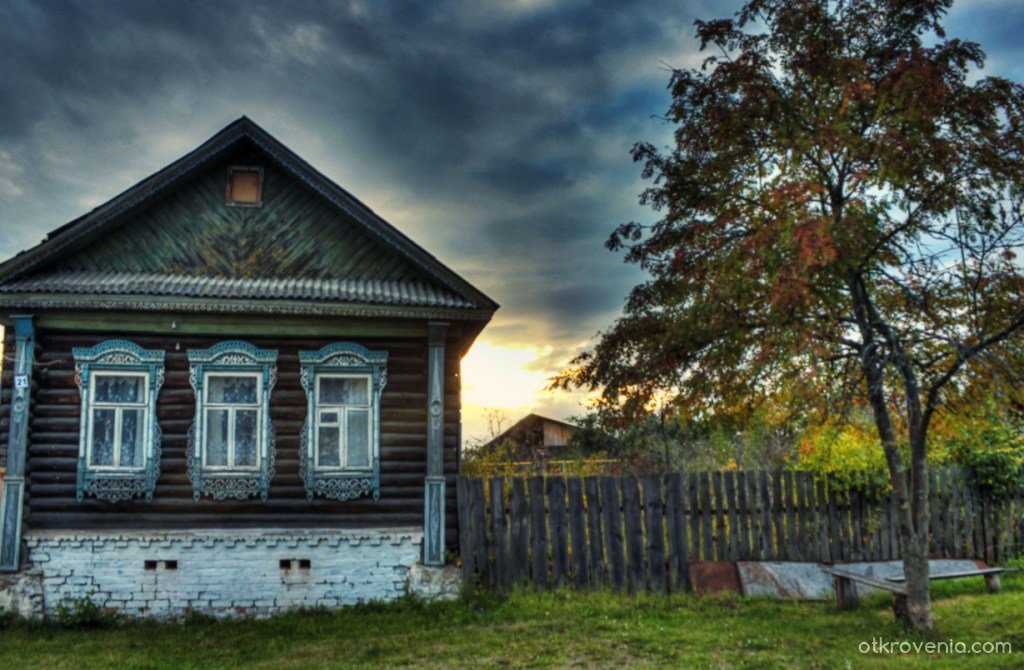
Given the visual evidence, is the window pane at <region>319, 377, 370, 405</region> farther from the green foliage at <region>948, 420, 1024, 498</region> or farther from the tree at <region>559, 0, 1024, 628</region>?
the green foliage at <region>948, 420, 1024, 498</region>

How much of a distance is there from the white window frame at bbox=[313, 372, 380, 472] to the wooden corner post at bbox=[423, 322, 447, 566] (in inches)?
33.4

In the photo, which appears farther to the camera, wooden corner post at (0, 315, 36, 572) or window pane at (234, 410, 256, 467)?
window pane at (234, 410, 256, 467)

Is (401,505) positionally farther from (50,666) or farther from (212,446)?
(50,666)

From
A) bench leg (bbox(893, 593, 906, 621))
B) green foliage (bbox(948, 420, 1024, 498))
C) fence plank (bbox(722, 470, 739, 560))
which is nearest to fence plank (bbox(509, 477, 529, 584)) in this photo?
fence plank (bbox(722, 470, 739, 560))

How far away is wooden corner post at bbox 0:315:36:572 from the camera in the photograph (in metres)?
11.6

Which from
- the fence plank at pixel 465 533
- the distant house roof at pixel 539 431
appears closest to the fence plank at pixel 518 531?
the fence plank at pixel 465 533

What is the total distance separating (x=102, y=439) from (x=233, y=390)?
6.36ft

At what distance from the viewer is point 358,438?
494 inches

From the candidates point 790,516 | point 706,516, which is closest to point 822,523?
point 790,516

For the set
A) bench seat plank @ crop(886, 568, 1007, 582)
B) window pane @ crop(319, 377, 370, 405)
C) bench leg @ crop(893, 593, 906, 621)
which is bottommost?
bench leg @ crop(893, 593, 906, 621)

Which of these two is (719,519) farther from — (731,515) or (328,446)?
(328,446)

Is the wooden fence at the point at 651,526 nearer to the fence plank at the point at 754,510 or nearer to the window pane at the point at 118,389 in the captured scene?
the fence plank at the point at 754,510

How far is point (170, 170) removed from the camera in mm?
12758

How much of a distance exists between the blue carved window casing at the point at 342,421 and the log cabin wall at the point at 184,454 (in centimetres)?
12
